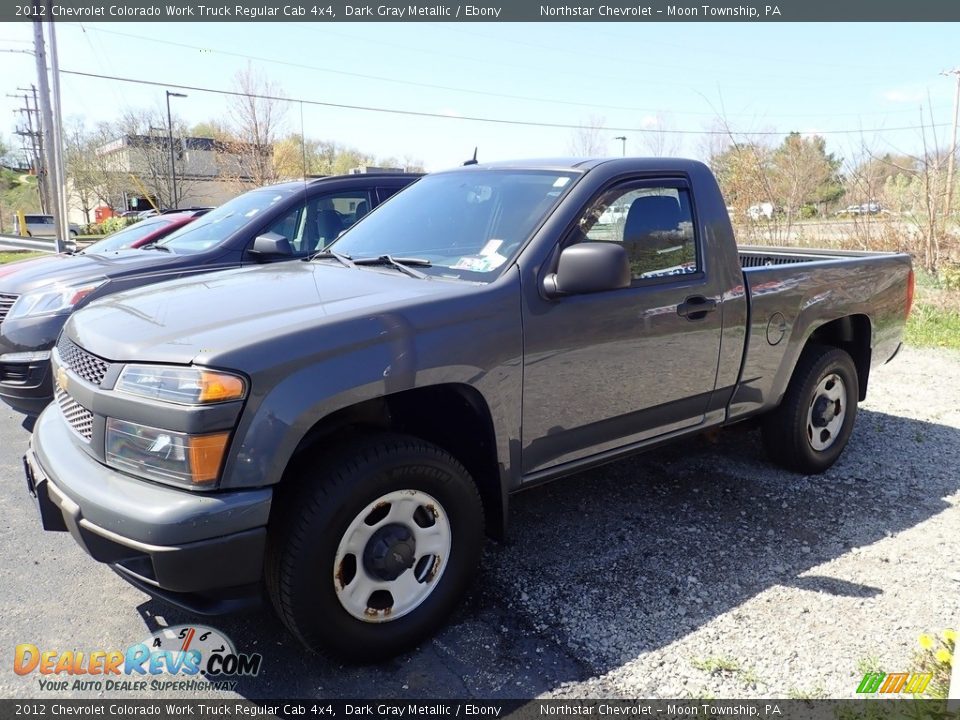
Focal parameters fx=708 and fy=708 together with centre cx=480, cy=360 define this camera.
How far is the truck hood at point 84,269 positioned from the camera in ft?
17.8

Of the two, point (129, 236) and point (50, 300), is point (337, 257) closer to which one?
point (50, 300)

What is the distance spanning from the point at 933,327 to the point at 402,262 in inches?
324

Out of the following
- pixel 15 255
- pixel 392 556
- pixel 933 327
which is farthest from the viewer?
pixel 15 255

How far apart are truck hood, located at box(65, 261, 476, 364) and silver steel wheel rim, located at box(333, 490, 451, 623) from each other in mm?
746

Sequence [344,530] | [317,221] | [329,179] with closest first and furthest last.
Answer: [344,530] → [317,221] → [329,179]

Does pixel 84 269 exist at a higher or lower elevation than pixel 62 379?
higher

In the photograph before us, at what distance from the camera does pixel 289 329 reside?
2.49 metres

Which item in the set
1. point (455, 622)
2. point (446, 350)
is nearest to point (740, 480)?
point (455, 622)

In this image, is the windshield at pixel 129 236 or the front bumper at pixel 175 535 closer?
the front bumper at pixel 175 535

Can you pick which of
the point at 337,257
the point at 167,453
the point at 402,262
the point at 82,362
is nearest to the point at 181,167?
the point at 337,257

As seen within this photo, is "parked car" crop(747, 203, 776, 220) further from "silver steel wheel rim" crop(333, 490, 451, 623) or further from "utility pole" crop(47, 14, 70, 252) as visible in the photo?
"utility pole" crop(47, 14, 70, 252)

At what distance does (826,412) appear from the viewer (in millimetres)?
4562

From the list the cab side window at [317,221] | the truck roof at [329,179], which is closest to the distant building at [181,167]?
the truck roof at [329,179]

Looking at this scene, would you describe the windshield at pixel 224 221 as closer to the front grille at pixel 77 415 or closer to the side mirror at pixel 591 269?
the front grille at pixel 77 415
